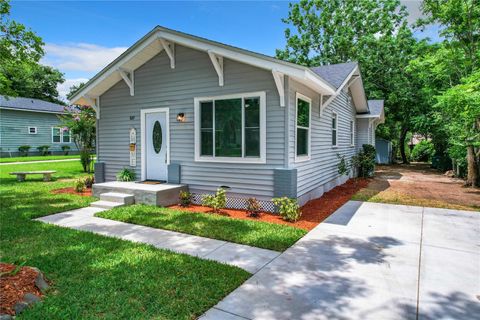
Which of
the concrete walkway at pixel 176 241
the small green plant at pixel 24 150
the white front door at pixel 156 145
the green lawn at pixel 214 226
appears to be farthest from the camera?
the small green plant at pixel 24 150

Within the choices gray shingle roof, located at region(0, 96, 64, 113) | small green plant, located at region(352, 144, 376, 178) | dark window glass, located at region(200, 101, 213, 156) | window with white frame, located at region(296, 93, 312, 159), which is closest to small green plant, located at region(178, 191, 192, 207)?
dark window glass, located at region(200, 101, 213, 156)

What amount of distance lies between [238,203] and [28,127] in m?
25.1

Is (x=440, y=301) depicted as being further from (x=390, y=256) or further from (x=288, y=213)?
(x=288, y=213)

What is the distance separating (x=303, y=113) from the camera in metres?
7.29

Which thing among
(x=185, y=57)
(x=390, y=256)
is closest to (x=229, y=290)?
(x=390, y=256)

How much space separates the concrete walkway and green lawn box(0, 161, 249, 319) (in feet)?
0.82

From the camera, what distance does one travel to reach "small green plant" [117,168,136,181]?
8554mm

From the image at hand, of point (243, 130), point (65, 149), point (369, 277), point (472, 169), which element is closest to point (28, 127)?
point (65, 149)

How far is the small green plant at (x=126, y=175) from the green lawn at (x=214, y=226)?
6.15 feet

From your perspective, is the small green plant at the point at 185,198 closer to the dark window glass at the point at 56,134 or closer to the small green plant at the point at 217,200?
the small green plant at the point at 217,200

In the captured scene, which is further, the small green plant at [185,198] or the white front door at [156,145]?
the white front door at [156,145]

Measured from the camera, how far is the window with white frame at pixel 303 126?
6949 mm

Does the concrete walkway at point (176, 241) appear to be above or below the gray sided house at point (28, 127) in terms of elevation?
below

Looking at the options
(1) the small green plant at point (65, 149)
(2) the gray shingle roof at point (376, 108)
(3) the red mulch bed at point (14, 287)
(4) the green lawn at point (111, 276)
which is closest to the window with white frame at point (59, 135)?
(1) the small green plant at point (65, 149)
